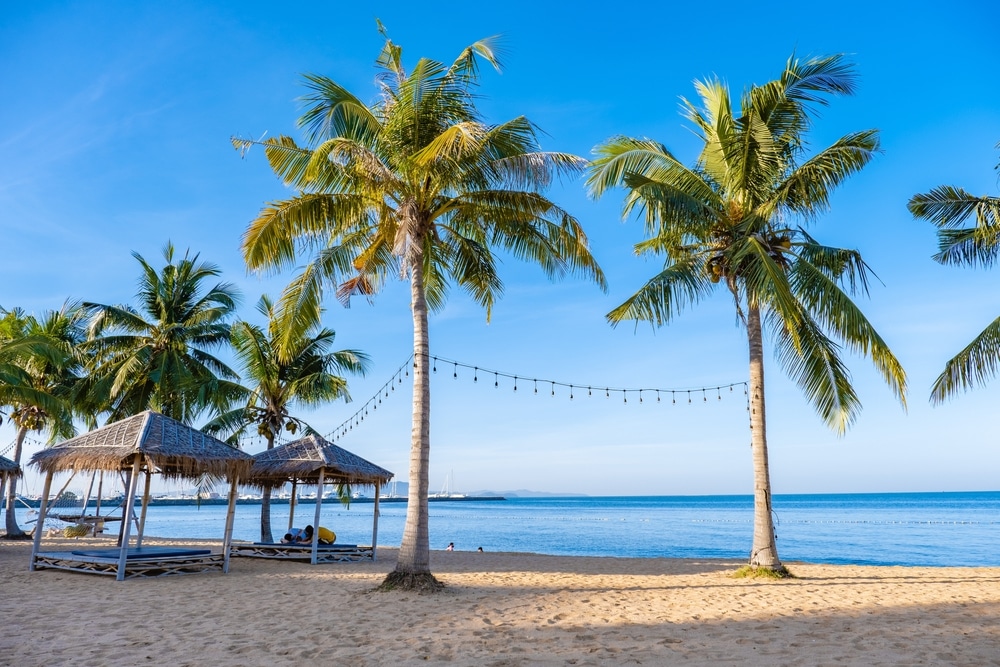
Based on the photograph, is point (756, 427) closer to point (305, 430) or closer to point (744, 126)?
point (744, 126)

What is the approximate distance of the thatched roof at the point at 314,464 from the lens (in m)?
13.3

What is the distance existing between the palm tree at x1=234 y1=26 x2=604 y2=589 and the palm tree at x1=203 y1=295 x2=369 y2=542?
7126 millimetres

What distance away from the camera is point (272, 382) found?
688 inches

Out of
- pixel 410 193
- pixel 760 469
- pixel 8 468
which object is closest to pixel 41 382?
pixel 8 468

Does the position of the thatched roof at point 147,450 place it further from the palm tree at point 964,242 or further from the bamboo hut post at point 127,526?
the palm tree at point 964,242

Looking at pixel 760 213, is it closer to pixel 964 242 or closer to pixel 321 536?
pixel 964 242

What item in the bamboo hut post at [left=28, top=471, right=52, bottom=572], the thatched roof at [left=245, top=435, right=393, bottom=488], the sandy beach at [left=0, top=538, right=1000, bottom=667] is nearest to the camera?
the sandy beach at [left=0, top=538, right=1000, bottom=667]

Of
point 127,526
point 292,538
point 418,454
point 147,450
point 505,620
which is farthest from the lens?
point 292,538

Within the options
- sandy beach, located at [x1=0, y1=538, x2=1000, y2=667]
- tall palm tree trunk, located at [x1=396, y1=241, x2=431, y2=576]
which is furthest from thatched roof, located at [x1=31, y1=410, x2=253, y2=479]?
tall palm tree trunk, located at [x1=396, y1=241, x2=431, y2=576]

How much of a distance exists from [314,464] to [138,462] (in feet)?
10.5

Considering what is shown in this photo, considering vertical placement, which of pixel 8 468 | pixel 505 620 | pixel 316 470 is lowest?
pixel 505 620

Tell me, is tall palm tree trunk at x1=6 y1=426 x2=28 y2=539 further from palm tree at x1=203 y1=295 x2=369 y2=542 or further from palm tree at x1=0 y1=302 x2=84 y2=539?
palm tree at x1=203 y1=295 x2=369 y2=542

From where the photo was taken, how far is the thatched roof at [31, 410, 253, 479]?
11.0 m

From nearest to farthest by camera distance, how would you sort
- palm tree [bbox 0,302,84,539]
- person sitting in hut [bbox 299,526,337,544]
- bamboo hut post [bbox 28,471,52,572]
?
bamboo hut post [bbox 28,471,52,572], person sitting in hut [bbox 299,526,337,544], palm tree [bbox 0,302,84,539]
